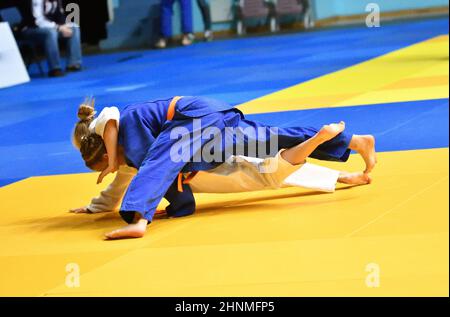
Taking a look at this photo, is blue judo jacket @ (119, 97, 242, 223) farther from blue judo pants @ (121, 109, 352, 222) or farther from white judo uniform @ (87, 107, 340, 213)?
white judo uniform @ (87, 107, 340, 213)

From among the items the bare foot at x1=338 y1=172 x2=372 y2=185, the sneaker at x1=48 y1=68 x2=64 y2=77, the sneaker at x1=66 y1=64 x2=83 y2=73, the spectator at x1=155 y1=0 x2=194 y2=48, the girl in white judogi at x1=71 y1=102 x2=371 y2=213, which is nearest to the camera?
the girl in white judogi at x1=71 y1=102 x2=371 y2=213

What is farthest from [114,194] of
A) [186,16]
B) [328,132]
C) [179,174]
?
[186,16]

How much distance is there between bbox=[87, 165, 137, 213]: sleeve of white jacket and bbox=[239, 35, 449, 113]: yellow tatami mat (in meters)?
4.35

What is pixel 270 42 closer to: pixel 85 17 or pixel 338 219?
pixel 85 17

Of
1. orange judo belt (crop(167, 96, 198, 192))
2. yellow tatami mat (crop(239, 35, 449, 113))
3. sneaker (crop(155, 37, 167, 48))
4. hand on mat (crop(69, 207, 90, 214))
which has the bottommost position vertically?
sneaker (crop(155, 37, 167, 48))

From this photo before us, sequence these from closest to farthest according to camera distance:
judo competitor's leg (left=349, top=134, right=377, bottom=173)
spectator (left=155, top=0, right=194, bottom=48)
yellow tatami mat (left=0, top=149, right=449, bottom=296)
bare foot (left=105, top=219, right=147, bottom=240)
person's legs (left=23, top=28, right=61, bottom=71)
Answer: yellow tatami mat (left=0, top=149, right=449, bottom=296), bare foot (left=105, top=219, right=147, bottom=240), judo competitor's leg (left=349, top=134, right=377, bottom=173), person's legs (left=23, top=28, right=61, bottom=71), spectator (left=155, top=0, right=194, bottom=48)

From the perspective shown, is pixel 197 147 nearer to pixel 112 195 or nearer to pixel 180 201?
pixel 180 201

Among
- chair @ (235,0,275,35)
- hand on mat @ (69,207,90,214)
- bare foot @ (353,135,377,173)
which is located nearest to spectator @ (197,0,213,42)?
chair @ (235,0,275,35)

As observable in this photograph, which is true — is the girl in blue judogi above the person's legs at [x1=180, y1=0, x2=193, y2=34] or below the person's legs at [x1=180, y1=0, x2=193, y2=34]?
above

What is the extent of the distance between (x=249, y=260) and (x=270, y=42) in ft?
54.8

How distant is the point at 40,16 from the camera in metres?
17.5

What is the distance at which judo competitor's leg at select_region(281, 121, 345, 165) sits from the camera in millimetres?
5805
